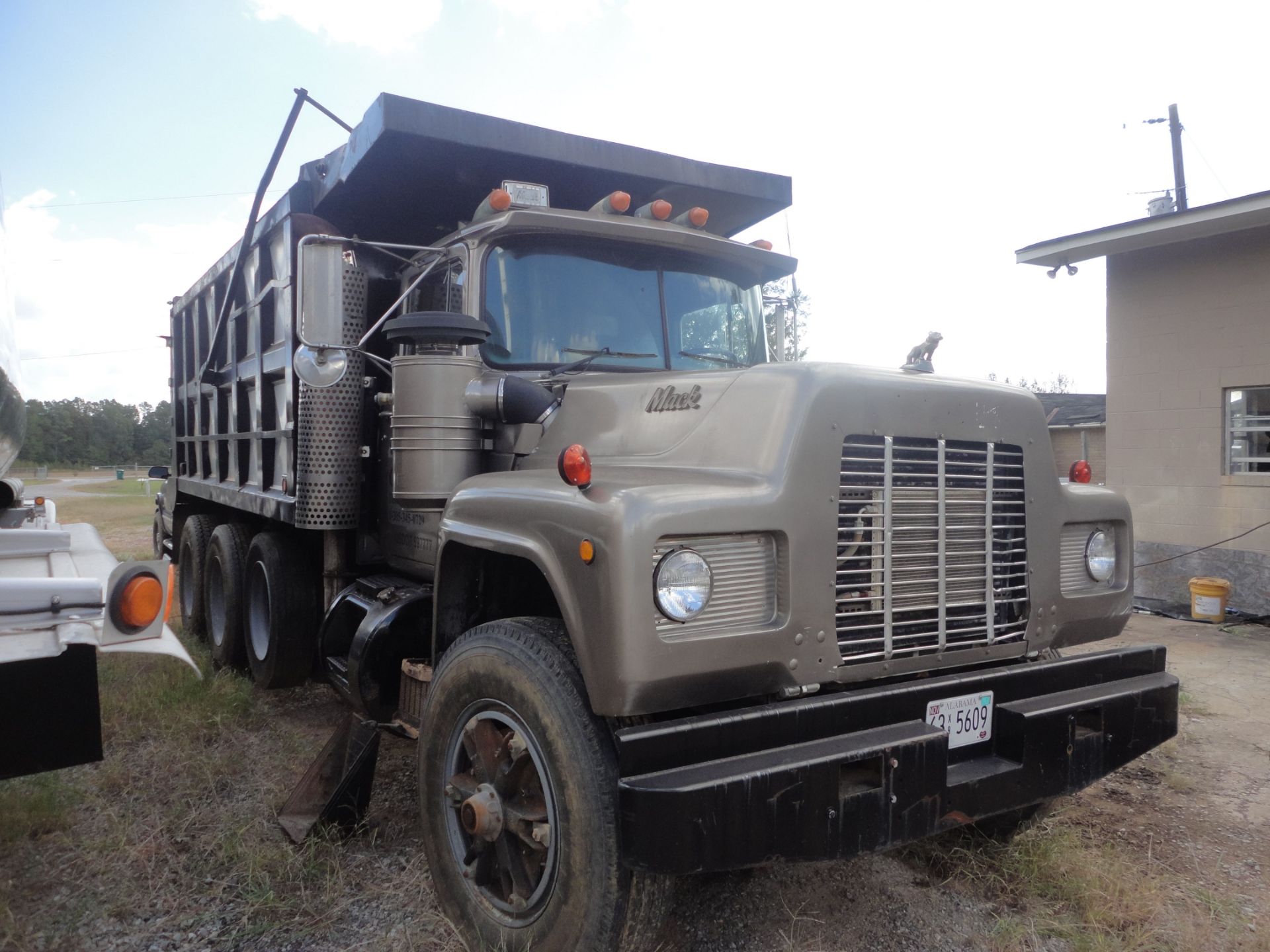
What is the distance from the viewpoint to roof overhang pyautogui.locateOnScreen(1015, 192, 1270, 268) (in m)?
7.75

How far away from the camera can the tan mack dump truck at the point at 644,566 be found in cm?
228

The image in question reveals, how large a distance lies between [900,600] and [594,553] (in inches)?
38.4

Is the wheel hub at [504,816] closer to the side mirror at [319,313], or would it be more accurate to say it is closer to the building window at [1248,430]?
the side mirror at [319,313]

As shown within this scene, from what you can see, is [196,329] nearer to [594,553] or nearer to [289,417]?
[289,417]

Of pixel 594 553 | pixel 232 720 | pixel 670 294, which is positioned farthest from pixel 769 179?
pixel 232 720

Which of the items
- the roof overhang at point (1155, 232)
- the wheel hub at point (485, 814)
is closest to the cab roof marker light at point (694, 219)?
the wheel hub at point (485, 814)

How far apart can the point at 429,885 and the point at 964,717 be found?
1909mm

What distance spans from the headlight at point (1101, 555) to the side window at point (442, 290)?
8.35 feet

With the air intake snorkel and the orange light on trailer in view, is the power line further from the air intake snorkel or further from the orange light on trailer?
the orange light on trailer

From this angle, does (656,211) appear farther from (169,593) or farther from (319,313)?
(169,593)

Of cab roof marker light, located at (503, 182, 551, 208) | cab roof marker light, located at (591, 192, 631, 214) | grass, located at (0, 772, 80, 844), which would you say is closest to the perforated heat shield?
cab roof marker light, located at (503, 182, 551, 208)

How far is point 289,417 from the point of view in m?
4.75

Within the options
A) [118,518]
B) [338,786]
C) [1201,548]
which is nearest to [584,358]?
[338,786]

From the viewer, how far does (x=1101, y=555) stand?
3.25 m
